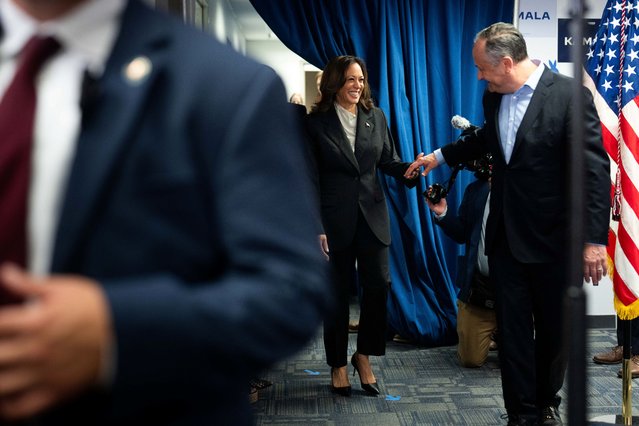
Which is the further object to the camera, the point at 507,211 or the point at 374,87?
the point at 374,87

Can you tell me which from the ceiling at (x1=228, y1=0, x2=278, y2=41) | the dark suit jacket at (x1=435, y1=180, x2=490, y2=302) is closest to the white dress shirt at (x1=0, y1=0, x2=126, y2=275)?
the dark suit jacket at (x1=435, y1=180, x2=490, y2=302)

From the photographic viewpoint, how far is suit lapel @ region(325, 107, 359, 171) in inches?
130

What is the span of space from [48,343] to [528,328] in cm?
251

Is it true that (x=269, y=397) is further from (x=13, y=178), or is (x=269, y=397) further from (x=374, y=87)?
(x=13, y=178)

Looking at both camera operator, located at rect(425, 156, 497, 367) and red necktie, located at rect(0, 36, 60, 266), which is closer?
red necktie, located at rect(0, 36, 60, 266)

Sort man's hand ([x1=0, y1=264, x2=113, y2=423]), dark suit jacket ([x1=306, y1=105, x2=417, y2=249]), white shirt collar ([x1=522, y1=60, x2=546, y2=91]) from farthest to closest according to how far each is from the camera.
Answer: dark suit jacket ([x1=306, y1=105, x2=417, y2=249]), white shirt collar ([x1=522, y1=60, x2=546, y2=91]), man's hand ([x1=0, y1=264, x2=113, y2=423])

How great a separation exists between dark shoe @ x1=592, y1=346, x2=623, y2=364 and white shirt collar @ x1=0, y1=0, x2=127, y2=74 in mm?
3710

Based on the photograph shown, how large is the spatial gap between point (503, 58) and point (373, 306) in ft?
4.02

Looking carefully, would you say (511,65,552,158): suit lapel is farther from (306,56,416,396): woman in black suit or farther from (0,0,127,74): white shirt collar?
(0,0,127,74): white shirt collar

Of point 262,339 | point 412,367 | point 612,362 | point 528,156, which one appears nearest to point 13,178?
point 262,339

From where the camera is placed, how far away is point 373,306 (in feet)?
11.0

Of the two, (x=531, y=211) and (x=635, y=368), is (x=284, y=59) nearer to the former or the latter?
(x=635, y=368)

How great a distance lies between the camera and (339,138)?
10.8ft

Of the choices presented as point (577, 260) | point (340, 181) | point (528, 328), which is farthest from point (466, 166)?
point (577, 260)
